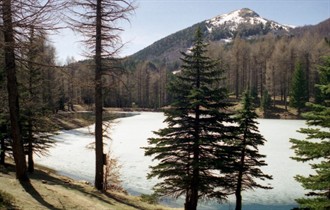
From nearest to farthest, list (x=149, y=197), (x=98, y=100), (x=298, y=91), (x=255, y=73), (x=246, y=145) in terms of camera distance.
Answer: (x=149, y=197) < (x=98, y=100) < (x=246, y=145) < (x=298, y=91) < (x=255, y=73)

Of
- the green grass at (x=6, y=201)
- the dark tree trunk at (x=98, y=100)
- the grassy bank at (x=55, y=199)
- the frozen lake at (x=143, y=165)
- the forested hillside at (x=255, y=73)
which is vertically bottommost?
the frozen lake at (x=143, y=165)

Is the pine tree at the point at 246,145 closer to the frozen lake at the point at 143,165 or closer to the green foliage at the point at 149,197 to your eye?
the frozen lake at the point at 143,165

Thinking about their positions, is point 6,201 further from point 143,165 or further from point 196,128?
point 143,165

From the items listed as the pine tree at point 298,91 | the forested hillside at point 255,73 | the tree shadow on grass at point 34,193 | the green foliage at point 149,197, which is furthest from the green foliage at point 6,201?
the pine tree at point 298,91

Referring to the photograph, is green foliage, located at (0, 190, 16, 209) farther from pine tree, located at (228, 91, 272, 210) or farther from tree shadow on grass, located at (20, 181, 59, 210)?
pine tree, located at (228, 91, 272, 210)

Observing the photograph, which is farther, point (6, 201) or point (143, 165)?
point (143, 165)

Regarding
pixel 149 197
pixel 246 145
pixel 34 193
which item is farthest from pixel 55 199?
pixel 246 145

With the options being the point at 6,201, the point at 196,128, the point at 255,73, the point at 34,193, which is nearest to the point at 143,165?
the point at 196,128

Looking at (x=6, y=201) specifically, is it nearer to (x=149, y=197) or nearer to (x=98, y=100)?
(x=98, y=100)

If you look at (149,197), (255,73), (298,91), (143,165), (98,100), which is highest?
(255,73)

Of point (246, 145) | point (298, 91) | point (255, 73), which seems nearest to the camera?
point (246, 145)

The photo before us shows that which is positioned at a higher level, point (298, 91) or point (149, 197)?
point (298, 91)

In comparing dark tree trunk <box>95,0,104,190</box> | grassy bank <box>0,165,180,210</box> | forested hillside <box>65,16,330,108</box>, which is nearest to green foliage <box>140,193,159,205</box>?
grassy bank <box>0,165,180,210</box>

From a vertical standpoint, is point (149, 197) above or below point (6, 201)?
below
